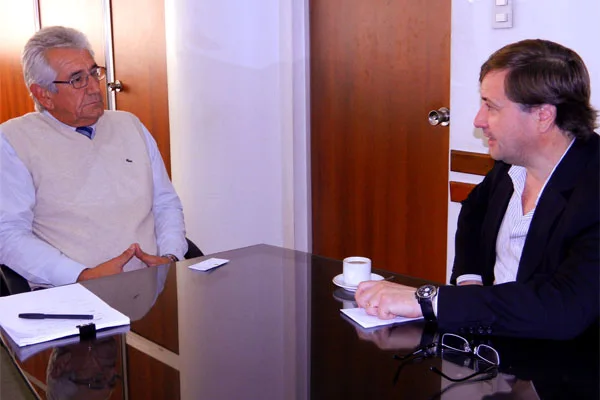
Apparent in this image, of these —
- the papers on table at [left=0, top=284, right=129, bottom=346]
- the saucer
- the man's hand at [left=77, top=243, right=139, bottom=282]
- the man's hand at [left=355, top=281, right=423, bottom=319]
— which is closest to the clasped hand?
the man's hand at [left=77, top=243, right=139, bottom=282]

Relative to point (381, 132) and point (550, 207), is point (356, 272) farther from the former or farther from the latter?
point (381, 132)

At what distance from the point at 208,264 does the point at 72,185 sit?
689mm

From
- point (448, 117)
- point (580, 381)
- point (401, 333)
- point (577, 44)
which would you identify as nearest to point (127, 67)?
point (448, 117)

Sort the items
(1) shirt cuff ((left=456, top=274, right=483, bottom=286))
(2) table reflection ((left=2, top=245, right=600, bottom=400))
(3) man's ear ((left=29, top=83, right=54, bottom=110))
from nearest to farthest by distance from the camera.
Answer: (2) table reflection ((left=2, top=245, right=600, bottom=400)) → (1) shirt cuff ((left=456, top=274, right=483, bottom=286)) → (3) man's ear ((left=29, top=83, right=54, bottom=110))

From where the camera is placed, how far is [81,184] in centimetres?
234

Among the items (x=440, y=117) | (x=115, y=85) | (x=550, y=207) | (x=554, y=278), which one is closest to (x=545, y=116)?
(x=550, y=207)

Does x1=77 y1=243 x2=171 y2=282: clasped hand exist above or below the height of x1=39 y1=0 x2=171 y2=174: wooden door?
below

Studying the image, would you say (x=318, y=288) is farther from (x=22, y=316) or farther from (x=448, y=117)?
(x=448, y=117)

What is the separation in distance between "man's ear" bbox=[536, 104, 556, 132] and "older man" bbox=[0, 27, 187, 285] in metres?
1.22

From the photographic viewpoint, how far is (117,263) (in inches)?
86.2

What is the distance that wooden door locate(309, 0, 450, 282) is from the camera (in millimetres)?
3150

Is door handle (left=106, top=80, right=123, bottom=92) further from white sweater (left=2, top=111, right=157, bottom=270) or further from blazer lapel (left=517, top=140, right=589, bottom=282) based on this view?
blazer lapel (left=517, top=140, right=589, bottom=282)

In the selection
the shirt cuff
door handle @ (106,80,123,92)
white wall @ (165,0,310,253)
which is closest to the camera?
the shirt cuff

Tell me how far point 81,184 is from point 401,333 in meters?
1.33
